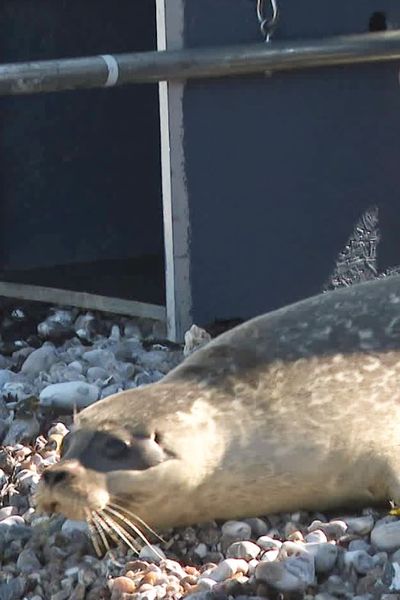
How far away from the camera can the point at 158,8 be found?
4816 millimetres

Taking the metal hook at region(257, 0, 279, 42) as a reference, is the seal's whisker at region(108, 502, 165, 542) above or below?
below

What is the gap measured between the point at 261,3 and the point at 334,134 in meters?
0.52

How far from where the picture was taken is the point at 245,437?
337 centimetres

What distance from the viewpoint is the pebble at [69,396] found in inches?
170

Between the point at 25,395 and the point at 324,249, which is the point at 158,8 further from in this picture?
the point at 25,395

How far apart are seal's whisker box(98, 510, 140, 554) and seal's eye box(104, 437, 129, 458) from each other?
0.41 ft

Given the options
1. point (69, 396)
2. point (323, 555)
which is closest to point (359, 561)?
point (323, 555)

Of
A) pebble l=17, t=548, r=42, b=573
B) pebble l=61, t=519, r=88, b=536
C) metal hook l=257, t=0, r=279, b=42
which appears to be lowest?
pebble l=17, t=548, r=42, b=573

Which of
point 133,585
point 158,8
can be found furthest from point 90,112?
point 133,585

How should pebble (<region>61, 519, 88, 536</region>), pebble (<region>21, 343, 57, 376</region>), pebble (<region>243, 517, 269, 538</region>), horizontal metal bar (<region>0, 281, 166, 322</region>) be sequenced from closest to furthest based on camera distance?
pebble (<region>243, 517, 269, 538</region>) < pebble (<region>61, 519, 88, 536</region>) < pebble (<region>21, 343, 57, 376</region>) < horizontal metal bar (<region>0, 281, 166, 322</region>)

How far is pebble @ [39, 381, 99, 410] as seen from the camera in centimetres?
432

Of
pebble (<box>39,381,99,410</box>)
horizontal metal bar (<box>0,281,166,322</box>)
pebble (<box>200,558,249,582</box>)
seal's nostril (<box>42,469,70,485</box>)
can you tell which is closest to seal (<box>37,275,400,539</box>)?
seal's nostril (<box>42,469,70,485</box>)

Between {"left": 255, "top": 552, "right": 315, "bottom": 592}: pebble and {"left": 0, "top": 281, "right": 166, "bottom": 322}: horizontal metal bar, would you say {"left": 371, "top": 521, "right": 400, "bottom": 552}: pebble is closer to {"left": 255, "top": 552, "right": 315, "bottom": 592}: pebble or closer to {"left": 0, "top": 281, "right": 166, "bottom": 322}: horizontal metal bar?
{"left": 255, "top": 552, "right": 315, "bottom": 592}: pebble

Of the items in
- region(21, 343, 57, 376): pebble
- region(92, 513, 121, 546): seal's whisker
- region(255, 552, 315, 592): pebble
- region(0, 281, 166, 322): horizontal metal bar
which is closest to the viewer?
region(255, 552, 315, 592): pebble
